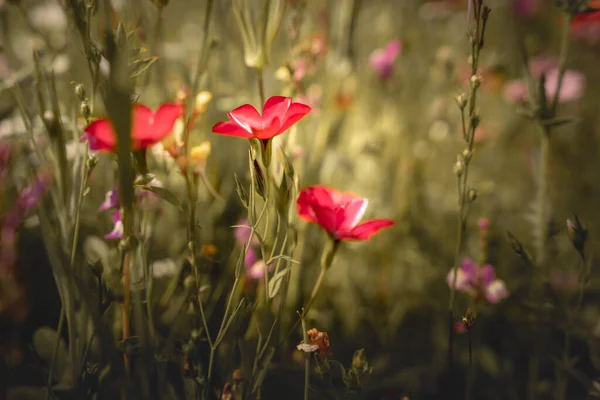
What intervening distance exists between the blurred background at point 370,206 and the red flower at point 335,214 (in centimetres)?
3

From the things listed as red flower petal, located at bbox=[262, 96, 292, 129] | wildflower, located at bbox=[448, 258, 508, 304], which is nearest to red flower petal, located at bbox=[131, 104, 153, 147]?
red flower petal, located at bbox=[262, 96, 292, 129]

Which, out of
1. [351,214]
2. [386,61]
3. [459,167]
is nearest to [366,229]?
[351,214]

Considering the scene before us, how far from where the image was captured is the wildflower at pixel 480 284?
747 mm

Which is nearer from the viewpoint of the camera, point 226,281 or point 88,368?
point 88,368

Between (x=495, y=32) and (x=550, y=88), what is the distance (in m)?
0.98

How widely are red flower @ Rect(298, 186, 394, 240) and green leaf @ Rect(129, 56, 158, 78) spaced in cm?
23

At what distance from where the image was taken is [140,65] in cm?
58

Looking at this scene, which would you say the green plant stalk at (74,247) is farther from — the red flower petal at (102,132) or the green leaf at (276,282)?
the green leaf at (276,282)

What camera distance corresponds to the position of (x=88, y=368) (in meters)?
0.56

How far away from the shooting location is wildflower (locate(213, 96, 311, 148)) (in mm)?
516

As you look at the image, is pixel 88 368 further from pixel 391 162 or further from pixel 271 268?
pixel 391 162

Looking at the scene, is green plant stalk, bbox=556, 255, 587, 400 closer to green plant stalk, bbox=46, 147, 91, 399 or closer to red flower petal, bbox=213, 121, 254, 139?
red flower petal, bbox=213, 121, 254, 139

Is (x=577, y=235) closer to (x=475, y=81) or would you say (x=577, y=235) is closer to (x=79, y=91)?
(x=475, y=81)

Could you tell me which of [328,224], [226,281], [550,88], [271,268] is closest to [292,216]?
[328,224]
